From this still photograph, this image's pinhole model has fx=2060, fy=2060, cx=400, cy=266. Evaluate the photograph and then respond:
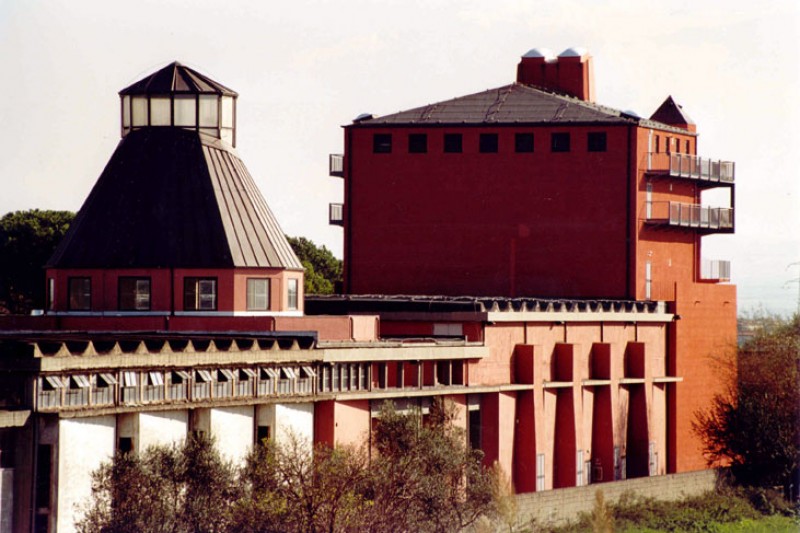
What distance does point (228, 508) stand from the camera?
5025 cm

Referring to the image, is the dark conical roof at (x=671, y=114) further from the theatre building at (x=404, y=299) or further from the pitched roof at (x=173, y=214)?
the pitched roof at (x=173, y=214)

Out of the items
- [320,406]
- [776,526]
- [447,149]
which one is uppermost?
[447,149]

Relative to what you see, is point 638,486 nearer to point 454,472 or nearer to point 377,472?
point 454,472

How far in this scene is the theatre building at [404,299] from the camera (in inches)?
2096

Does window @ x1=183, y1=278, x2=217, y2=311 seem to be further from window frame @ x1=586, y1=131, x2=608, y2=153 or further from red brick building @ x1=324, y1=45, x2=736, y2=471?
window frame @ x1=586, y1=131, x2=608, y2=153

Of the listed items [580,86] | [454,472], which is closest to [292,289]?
[454,472]

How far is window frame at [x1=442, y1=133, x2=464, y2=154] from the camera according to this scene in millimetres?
91438

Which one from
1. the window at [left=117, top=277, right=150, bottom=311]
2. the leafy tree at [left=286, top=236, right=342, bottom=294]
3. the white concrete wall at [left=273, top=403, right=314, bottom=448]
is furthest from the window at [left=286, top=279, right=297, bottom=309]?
the leafy tree at [left=286, top=236, right=342, bottom=294]

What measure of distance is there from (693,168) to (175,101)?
1184 inches

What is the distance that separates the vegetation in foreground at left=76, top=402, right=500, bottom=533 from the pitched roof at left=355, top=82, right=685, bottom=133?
3373cm

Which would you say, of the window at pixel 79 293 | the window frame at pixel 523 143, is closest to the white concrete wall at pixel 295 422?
the window at pixel 79 293

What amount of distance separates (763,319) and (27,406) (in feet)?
201

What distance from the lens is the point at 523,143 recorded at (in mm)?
90500

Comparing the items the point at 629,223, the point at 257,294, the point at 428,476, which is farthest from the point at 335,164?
the point at 428,476
